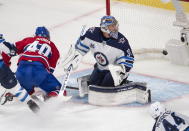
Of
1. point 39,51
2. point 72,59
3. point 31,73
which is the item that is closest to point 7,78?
point 31,73

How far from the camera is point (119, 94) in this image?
4.63 metres

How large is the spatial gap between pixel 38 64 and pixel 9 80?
10.0 inches

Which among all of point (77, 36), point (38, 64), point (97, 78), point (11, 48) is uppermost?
point (11, 48)

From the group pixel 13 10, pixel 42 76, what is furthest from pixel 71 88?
pixel 13 10

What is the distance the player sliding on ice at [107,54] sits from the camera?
458cm

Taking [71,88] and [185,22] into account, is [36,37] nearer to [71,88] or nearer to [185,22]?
[71,88]

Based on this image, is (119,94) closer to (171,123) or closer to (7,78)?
(7,78)

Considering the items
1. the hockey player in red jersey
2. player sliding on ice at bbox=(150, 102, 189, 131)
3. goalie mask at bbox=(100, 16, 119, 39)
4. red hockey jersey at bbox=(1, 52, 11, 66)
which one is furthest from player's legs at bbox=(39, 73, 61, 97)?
player sliding on ice at bbox=(150, 102, 189, 131)

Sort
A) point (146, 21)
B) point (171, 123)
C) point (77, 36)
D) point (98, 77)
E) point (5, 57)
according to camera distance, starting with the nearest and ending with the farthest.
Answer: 1. point (171, 123)
2. point (5, 57)
3. point (98, 77)
4. point (146, 21)
5. point (77, 36)

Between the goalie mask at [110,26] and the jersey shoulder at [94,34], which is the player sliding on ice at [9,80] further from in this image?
the goalie mask at [110,26]

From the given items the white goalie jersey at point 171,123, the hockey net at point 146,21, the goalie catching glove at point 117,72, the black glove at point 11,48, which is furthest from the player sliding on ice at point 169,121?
the hockey net at point 146,21

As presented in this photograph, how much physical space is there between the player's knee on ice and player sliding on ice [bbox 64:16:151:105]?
51 cm

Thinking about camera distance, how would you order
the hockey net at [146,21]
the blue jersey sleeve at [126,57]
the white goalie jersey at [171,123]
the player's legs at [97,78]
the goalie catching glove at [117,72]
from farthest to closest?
the hockey net at [146,21]
the player's legs at [97,78]
the blue jersey sleeve at [126,57]
the goalie catching glove at [117,72]
the white goalie jersey at [171,123]

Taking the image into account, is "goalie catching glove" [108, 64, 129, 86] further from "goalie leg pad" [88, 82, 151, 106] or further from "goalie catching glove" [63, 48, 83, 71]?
"goalie catching glove" [63, 48, 83, 71]
